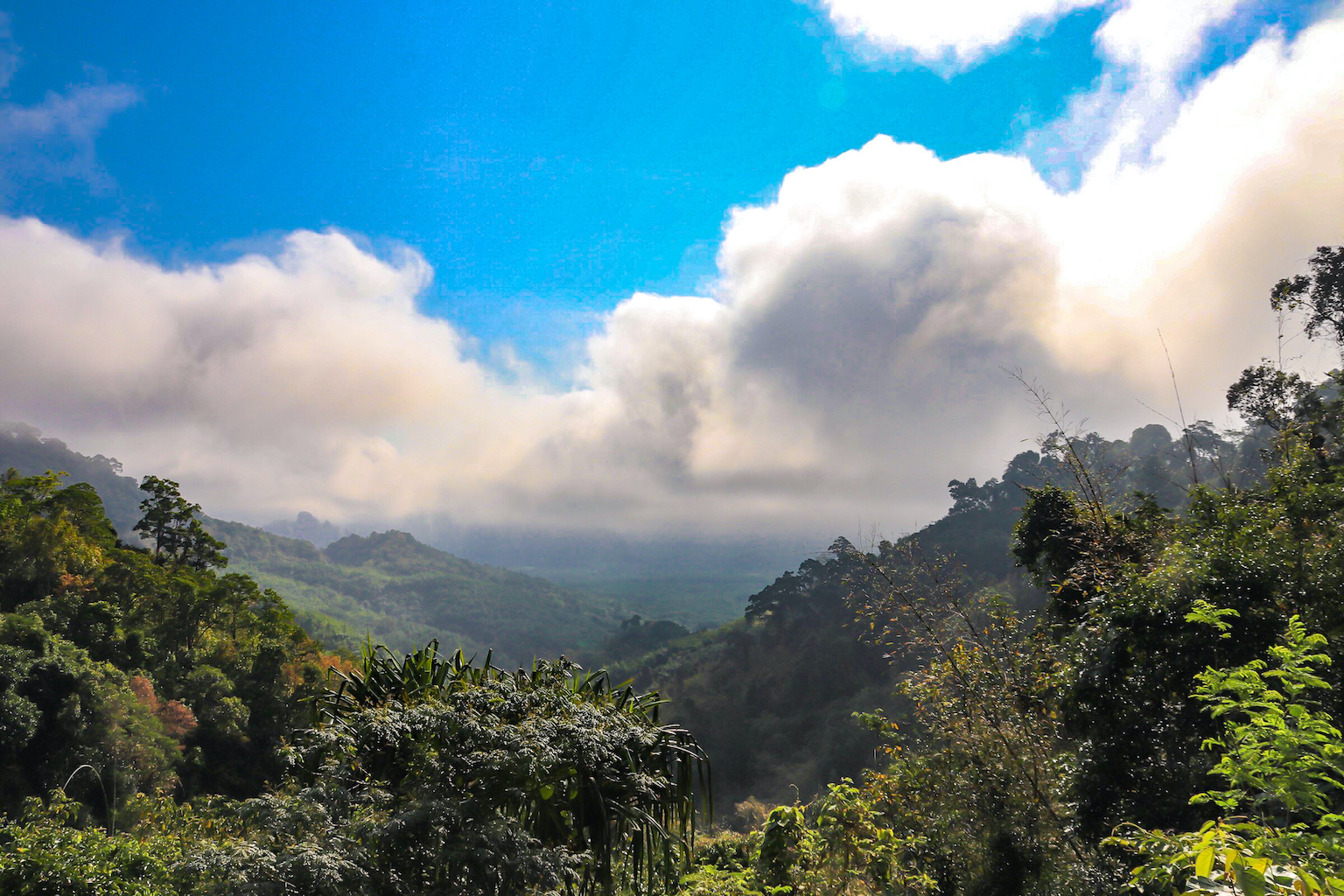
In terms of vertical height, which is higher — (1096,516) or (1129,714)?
(1096,516)

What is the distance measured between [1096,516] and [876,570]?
300 centimetres

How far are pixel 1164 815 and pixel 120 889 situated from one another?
8712mm

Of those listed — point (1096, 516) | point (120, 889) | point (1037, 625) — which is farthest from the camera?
point (1037, 625)

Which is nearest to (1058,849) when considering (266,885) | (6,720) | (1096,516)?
(1096,516)

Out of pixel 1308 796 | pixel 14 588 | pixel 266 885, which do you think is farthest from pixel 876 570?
pixel 14 588

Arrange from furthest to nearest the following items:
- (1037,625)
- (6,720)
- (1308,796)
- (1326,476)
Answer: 1. (6,720)
2. (1037,625)
3. (1326,476)
4. (1308,796)

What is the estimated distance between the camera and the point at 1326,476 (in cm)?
734

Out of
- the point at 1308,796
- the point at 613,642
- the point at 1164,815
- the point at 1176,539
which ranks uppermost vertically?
the point at 1176,539

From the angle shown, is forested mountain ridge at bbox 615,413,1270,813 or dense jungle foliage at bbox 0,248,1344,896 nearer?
dense jungle foliage at bbox 0,248,1344,896

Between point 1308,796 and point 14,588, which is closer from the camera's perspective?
point 1308,796

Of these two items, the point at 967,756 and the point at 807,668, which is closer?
the point at 967,756

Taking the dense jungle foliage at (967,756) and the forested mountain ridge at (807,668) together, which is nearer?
the dense jungle foliage at (967,756)

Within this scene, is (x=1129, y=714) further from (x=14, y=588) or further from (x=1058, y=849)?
(x=14, y=588)

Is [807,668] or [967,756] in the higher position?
[967,756]
